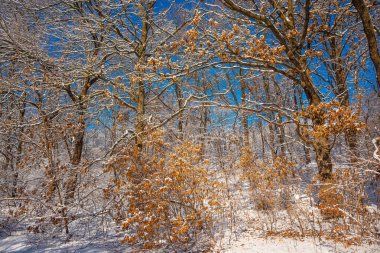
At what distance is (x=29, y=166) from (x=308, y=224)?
771cm

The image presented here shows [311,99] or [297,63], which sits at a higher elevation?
[297,63]

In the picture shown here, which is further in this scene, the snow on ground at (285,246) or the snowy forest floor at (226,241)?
the snowy forest floor at (226,241)

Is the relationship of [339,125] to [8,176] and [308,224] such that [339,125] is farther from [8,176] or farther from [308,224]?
[8,176]

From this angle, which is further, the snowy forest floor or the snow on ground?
the snowy forest floor

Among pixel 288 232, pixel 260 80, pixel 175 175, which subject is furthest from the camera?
pixel 260 80

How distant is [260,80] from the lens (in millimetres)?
16266

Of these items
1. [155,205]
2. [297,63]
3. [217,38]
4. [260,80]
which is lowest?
[155,205]

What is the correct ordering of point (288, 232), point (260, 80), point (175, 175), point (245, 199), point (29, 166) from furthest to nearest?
point (260, 80) < point (245, 199) < point (29, 166) < point (288, 232) < point (175, 175)

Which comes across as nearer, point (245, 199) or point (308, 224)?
point (308, 224)

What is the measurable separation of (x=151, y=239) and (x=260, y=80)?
13052 millimetres

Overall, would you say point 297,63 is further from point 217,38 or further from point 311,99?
point 217,38

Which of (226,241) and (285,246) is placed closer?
(285,246)

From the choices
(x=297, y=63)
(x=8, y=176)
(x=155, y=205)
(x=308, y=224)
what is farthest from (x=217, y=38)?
(x=8, y=176)

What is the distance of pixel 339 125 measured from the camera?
464cm
